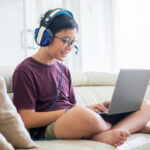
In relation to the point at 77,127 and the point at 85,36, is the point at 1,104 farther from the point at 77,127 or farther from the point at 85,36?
the point at 85,36

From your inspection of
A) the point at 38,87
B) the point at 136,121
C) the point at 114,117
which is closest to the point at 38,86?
the point at 38,87

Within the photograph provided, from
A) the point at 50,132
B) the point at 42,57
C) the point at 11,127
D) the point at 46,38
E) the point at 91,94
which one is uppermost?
the point at 46,38

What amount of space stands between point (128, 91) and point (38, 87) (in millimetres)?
453

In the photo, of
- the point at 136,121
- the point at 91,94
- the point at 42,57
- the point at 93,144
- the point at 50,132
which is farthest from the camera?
the point at 91,94

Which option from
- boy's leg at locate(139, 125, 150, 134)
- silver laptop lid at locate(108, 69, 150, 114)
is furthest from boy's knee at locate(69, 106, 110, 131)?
boy's leg at locate(139, 125, 150, 134)

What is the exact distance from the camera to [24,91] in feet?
4.70

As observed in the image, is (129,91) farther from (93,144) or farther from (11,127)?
(11,127)

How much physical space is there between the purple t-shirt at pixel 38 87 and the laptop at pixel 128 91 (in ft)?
1.00

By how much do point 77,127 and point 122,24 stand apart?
2147mm

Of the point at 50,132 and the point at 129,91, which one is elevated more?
the point at 129,91

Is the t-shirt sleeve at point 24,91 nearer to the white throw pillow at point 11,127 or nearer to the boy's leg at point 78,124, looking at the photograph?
the boy's leg at point 78,124

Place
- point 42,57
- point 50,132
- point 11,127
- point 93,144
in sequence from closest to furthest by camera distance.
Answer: point 11,127
point 93,144
point 50,132
point 42,57

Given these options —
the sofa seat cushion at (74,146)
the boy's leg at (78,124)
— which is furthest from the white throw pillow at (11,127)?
the boy's leg at (78,124)

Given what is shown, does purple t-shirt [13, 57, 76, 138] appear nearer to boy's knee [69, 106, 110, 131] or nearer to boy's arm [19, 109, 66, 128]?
boy's arm [19, 109, 66, 128]
